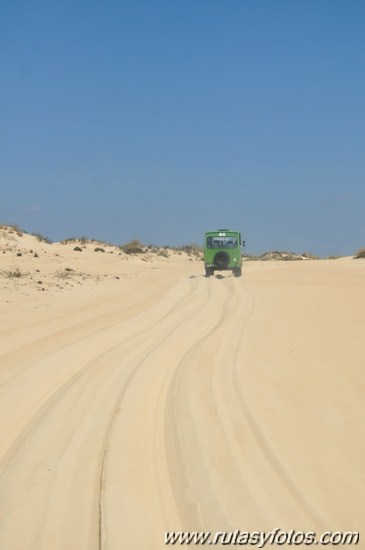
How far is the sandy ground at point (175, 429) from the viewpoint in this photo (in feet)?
11.9

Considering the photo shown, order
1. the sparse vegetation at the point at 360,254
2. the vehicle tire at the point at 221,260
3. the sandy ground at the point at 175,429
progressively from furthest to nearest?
the sparse vegetation at the point at 360,254
the vehicle tire at the point at 221,260
the sandy ground at the point at 175,429

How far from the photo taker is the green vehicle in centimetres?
2722

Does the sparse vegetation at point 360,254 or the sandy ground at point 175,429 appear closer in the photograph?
the sandy ground at point 175,429

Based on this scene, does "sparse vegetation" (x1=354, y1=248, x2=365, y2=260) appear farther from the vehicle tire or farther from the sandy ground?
the sandy ground

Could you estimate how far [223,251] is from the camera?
2725cm

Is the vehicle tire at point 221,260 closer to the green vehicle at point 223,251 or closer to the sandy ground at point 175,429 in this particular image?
the green vehicle at point 223,251

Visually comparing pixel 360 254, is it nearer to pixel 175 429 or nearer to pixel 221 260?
pixel 221 260

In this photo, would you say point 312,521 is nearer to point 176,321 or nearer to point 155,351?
point 155,351

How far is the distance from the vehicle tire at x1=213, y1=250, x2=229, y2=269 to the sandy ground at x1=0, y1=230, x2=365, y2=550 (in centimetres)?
1559

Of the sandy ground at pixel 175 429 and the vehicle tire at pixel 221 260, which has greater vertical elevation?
the vehicle tire at pixel 221 260

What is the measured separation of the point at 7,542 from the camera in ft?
11.1

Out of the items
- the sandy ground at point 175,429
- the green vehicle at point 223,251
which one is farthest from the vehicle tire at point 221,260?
the sandy ground at point 175,429

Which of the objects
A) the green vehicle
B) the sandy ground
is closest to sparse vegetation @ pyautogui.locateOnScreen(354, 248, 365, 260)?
the green vehicle

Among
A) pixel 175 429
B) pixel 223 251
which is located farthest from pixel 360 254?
pixel 175 429
